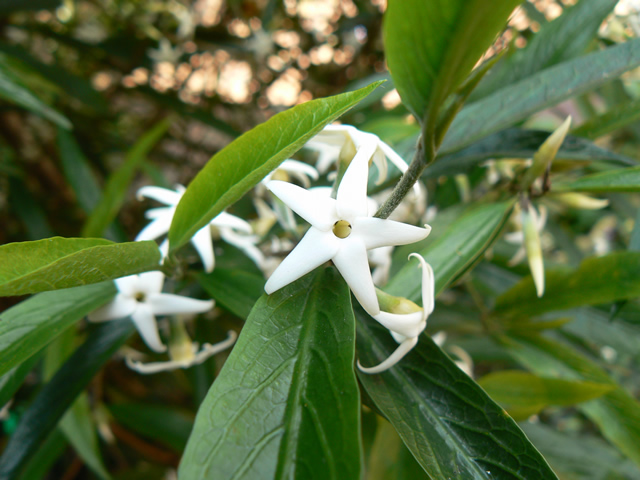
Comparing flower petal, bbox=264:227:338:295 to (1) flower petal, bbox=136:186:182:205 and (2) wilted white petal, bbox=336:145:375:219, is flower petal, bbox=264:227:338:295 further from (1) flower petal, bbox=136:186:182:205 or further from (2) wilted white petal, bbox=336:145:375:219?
(1) flower petal, bbox=136:186:182:205

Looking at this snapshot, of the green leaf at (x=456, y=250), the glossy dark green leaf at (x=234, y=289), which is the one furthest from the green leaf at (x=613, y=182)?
the glossy dark green leaf at (x=234, y=289)

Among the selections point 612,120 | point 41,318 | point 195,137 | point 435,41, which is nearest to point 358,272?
point 435,41

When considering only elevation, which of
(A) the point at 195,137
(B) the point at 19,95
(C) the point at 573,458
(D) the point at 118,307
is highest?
(A) the point at 195,137

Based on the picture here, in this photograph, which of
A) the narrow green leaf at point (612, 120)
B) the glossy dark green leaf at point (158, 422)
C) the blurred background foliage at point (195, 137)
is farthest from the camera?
the glossy dark green leaf at point (158, 422)

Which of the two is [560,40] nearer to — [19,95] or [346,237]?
[346,237]

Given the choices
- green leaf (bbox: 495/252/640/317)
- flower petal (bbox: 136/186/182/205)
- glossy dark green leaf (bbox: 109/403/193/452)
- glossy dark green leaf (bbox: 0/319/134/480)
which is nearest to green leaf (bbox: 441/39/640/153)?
green leaf (bbox: 495/252/640/317)

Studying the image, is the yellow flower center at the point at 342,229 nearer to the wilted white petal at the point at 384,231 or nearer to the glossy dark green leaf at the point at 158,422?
the wilted white petal at the point at 384,231
